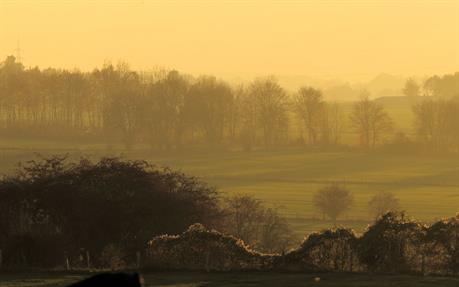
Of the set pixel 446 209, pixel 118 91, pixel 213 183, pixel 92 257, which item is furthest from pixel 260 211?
pixel 118 91

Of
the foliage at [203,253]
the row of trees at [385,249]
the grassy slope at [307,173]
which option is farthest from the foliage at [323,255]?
the grassy slope at [307,173]

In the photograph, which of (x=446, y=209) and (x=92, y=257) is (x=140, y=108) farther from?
(x=92, y=257)

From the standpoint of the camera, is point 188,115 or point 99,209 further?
point 188,115

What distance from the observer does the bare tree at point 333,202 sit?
→ 99.9 metres

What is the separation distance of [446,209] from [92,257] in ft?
197

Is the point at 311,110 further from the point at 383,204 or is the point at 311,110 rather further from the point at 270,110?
the point at 383,204

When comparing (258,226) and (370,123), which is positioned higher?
(370,123)

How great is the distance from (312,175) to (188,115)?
42043mm

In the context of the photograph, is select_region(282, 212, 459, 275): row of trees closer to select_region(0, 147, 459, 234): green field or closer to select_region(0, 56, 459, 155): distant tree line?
select_region(0, 147, 459, 234): green field

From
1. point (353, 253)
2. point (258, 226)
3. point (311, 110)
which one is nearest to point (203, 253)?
point (353, 253)

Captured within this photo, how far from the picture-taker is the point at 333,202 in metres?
101

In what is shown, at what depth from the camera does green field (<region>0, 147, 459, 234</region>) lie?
103 metres

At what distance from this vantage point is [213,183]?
382ft

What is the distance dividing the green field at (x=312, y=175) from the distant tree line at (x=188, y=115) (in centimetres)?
1070
